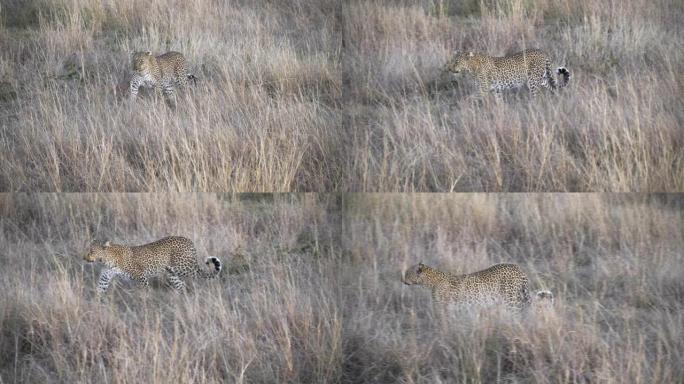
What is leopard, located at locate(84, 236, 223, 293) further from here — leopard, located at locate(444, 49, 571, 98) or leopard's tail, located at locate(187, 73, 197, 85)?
leopard, located at locate(444, 49, 571, 98)

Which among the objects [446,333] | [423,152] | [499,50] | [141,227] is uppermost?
[499,50]

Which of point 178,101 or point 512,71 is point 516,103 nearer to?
point 512,71

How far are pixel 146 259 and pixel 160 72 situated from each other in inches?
29.7

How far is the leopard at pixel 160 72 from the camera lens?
4.12m

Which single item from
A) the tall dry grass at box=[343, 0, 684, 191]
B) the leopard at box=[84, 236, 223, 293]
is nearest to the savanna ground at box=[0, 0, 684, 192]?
the tall dry grass at box=[343, 0, 684, 191]

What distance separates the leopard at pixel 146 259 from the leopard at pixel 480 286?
0.84 meters

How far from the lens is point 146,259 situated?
13.5 feet

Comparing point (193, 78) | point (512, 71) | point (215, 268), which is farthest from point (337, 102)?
point (215, 268)

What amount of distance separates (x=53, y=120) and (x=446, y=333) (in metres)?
1.77

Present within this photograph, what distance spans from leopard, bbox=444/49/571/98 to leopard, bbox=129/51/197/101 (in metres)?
1.10

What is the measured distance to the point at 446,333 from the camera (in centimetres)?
402

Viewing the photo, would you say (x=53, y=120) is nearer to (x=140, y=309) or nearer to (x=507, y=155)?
(x=140, y=309)

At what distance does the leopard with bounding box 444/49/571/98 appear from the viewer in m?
4.11

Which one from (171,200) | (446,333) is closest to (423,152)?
(446,333)
